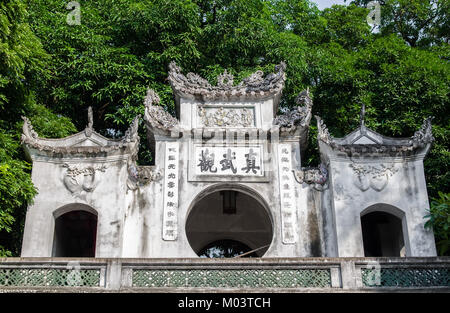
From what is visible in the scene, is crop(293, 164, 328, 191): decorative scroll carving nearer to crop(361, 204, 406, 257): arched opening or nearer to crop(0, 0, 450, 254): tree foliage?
crop(361, 204, 406, 257): arched opening

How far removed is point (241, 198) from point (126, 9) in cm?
773

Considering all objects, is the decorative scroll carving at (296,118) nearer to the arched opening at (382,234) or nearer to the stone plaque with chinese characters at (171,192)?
the stone plaque with chinese characters at (171,192)

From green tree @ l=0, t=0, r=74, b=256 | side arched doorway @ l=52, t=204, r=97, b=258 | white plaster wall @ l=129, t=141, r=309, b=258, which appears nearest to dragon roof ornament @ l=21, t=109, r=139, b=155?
green tree @ l=0, t=0, r=74, b=256

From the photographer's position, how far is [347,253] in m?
13.3

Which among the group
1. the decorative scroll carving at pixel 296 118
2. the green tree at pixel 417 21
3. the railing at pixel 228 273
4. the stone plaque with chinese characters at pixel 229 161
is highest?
the green tree at pixel 417 21

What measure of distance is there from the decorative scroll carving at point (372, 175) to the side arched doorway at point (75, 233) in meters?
6.32

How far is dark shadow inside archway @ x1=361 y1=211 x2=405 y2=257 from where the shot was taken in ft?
51.8

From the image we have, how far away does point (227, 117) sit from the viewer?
591 inches

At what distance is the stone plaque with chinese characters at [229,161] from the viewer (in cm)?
1433

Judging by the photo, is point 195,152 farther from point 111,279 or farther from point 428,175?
point 428,175

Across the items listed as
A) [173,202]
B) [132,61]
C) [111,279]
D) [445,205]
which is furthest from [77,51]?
[445,205]

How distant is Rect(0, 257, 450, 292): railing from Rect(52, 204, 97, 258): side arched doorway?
12.0ft

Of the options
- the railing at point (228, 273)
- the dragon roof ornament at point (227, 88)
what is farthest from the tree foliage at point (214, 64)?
the railing at point (228, 273)

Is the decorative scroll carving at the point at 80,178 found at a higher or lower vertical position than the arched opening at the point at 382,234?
higher
